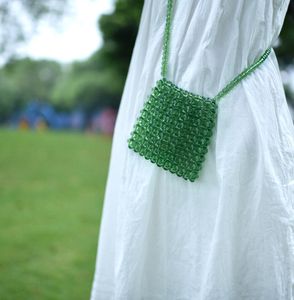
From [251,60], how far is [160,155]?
0.37 meters

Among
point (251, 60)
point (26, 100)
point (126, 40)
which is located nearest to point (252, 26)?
point (251, 60)

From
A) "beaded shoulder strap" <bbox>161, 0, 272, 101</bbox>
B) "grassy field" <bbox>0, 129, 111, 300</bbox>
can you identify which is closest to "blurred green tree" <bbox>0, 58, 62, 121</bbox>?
"grassy field" <bbox>0, 129, 111, 300</bbox>

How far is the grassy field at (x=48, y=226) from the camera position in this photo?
2.66 m

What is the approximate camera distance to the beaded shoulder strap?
1136 mm

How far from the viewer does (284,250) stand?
3.58ft

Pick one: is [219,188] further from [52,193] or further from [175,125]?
[52,193]

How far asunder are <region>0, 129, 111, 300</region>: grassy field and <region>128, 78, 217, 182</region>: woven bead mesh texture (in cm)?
164

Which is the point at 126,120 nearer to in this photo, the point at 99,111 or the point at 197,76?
the point at 197,76

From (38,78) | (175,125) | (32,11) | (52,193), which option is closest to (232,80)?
(175,125)

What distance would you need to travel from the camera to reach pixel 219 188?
3.72 ft

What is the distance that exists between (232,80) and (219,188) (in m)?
0.30

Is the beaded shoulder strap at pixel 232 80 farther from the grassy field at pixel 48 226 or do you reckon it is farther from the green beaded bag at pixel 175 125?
the grassy field at pixel 48 226

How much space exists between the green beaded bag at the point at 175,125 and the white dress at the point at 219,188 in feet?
0.07

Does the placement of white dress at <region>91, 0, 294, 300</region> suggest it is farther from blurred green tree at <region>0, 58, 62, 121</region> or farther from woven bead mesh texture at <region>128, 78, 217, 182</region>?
blurred green tree at <region>0, 58, 62, 121</region>
